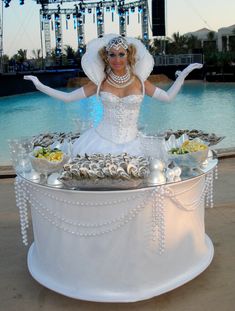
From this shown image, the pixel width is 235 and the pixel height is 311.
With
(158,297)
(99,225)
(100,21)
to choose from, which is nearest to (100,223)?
(99,225)

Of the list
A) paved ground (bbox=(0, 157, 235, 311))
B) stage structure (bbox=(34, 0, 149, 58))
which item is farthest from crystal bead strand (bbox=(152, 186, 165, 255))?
stage structure (bbox=(34, 0, 149, 58))

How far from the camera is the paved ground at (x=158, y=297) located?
2811 millimetres

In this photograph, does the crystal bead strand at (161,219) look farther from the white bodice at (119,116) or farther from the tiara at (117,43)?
the tiara at (117,43)

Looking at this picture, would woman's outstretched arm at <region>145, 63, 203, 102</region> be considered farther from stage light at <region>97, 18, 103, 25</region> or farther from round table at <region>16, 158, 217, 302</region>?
Answer: stage light at <region>97, 18, 103, 25</region>

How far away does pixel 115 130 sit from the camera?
3.21 m

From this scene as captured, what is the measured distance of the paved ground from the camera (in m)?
2.81

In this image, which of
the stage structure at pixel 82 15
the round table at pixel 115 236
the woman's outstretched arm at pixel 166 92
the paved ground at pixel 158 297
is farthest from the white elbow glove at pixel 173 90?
the stage structure at pixel 82 15

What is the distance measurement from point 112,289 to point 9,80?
1233 inches

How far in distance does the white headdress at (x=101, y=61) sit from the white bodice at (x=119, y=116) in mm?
148

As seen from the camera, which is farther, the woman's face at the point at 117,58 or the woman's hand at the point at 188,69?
the woman's hand at the point at 188,69

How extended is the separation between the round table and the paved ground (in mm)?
92

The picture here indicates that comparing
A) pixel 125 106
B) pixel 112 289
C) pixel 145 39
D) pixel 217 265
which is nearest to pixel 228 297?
pixel 217 265

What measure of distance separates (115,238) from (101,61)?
128 cm

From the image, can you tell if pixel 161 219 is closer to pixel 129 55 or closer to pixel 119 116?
pixel 119 116
